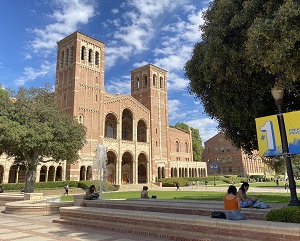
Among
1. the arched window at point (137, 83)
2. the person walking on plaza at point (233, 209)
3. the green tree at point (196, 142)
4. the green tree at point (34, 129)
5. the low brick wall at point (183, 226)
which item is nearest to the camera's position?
the low brick wall at point (183, 226)

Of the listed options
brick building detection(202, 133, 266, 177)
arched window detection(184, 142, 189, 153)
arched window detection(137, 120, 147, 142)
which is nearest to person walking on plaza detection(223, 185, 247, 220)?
arched window detection(137, 120, 147, 142)

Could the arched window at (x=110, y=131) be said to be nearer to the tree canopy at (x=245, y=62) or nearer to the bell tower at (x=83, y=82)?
the bell tower at (x=83, y=82)

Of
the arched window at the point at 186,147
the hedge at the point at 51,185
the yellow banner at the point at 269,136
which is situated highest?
the arched window at the point at 186,147

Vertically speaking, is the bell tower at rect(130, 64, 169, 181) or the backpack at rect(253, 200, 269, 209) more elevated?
the bell tower at rect(130, 64, 169, 181)

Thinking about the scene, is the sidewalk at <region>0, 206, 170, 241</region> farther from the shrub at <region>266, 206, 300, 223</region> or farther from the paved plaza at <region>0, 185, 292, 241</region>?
the shrub at <region>266, 206, 300, 223</region>

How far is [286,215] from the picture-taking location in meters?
6.55

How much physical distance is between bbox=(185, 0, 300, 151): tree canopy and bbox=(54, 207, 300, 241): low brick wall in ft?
14.4

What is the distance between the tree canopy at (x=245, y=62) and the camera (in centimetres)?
736

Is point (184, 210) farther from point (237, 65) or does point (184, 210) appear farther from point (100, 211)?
point (237, 65)

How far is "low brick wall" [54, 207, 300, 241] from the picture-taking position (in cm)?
589

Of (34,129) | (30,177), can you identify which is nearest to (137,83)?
(30,177)

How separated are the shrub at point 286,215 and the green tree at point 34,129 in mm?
18595

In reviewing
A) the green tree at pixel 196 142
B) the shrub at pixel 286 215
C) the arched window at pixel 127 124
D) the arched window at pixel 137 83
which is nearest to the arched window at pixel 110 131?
the arched window at pixel 127 124

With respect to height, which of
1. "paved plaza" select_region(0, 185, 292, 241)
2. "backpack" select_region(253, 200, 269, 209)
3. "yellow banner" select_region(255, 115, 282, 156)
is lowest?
"paved plaza" select_region(0, 185, 292, 241)
